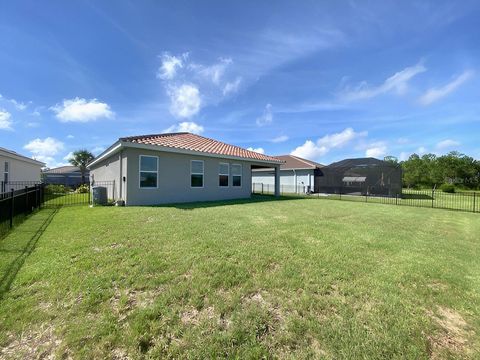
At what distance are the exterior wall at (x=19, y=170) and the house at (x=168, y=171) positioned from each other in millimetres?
5407

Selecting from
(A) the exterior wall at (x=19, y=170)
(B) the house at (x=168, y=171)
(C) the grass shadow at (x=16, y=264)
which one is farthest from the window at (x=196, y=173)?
(A) the exterior wall at (x=19, y=170)

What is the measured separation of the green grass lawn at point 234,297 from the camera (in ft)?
7.22

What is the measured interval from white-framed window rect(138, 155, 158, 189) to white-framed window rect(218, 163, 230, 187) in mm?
4091

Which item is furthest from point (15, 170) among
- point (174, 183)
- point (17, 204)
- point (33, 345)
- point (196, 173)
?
point (33, 345)

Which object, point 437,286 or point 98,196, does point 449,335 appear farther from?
point 98,196

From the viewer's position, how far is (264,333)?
2375 mm

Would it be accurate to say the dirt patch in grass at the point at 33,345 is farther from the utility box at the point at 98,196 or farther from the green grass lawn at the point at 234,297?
the utility box at the point at 98,196

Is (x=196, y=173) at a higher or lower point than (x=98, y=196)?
higher

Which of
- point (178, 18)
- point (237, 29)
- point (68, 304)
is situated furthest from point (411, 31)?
point (68, 304)

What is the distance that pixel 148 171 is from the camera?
445 inches

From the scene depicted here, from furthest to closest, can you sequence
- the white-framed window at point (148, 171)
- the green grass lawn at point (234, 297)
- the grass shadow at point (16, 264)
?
the white-framed window at point (148, 171), the grass shadow at point (16, 264), the green grass lawn at point (234, 297)

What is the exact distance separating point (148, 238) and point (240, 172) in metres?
10.9

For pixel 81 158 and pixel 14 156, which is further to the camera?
pixel 81 158

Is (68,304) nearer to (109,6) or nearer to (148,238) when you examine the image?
(148,238)
